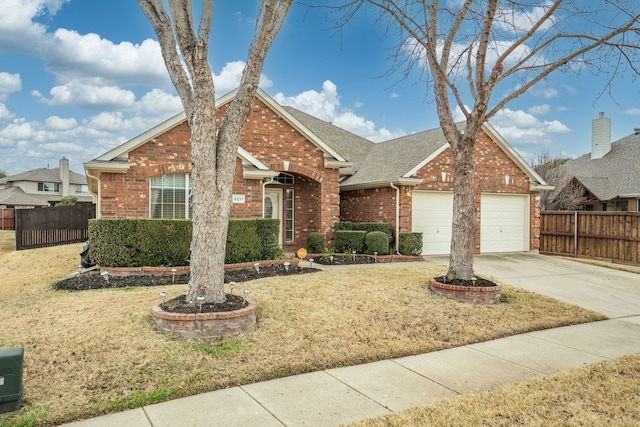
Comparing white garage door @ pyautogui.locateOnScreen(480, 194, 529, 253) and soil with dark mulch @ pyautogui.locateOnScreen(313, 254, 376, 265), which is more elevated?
white garage door @ pyautogui.locateOnScreen(480, 194, 529, 253)

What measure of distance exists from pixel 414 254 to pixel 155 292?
8576 millimetres

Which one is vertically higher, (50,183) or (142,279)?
(50,183)

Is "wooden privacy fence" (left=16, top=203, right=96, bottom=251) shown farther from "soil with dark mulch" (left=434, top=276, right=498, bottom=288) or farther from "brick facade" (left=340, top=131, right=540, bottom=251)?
"soil with dark mulch" (left=434, top=276, right=498, bottom=288)

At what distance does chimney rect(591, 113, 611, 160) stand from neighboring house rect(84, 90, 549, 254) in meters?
14.3

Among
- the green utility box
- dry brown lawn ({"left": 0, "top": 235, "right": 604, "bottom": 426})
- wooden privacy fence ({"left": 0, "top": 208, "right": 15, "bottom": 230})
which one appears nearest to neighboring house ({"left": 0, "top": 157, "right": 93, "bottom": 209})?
wooden privacy fence ({"left": 0, "top": 208, "right": 15, "bottom": 230})

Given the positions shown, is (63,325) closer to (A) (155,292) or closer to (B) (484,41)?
(A) (155,292)

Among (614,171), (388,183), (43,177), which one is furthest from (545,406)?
(43,177)

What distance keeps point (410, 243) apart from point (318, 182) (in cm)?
380

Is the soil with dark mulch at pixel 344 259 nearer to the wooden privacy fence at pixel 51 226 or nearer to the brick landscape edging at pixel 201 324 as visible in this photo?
the brick landscape edging at pixel 201 324

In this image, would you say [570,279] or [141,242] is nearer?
[141,242]

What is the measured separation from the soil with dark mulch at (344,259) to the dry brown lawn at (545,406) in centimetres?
836

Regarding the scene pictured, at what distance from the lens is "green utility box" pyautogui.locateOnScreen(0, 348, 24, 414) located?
3996 mm

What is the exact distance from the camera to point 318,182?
51.7ft

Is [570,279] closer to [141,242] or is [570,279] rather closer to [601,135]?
[141,242]
